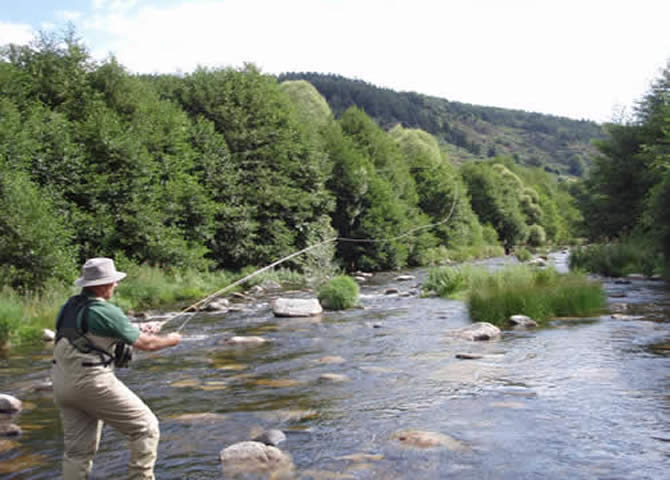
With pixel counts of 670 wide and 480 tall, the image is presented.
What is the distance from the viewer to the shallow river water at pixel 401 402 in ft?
19.9

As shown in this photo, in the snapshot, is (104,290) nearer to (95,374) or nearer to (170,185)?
(95,374)

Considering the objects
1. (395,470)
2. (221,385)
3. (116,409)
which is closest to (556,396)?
(395,470)

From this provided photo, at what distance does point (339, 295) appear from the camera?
61.6ft

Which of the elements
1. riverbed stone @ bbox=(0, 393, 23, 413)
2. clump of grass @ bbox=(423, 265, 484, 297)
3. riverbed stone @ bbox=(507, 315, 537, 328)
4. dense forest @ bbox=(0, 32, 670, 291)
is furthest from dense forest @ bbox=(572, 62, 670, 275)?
riverbed stone @ bbox=(0, 393, 23, 413)

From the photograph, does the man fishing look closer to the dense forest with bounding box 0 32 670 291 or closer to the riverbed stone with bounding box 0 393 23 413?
the riverbed stone with bounding box 0 393 23 413

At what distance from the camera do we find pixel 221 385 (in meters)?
9.51

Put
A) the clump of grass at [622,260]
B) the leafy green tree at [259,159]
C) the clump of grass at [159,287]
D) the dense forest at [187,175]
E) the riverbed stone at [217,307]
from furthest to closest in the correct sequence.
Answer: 1. the leafy green tree at [259,159]
2. the clump of grass at [622,260]
3. the dense forest at [187,175]
4. the clump of grass at [159,287]
5. the riverbed stone at [217,307]

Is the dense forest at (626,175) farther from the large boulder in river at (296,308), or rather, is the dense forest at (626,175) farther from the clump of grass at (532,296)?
the large boulder in river at (296,308)

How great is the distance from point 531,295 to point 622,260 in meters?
16.7

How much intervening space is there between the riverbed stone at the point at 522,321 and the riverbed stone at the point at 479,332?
3.36 ft

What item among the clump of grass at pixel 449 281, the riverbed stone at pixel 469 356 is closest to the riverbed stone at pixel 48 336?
the riverbed stone at pixel 469 356

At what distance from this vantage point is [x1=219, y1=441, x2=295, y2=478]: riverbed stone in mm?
5883

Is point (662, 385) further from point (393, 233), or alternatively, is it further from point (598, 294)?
point (393, 233)

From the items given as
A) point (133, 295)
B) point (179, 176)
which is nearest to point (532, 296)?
point (133, 295)
